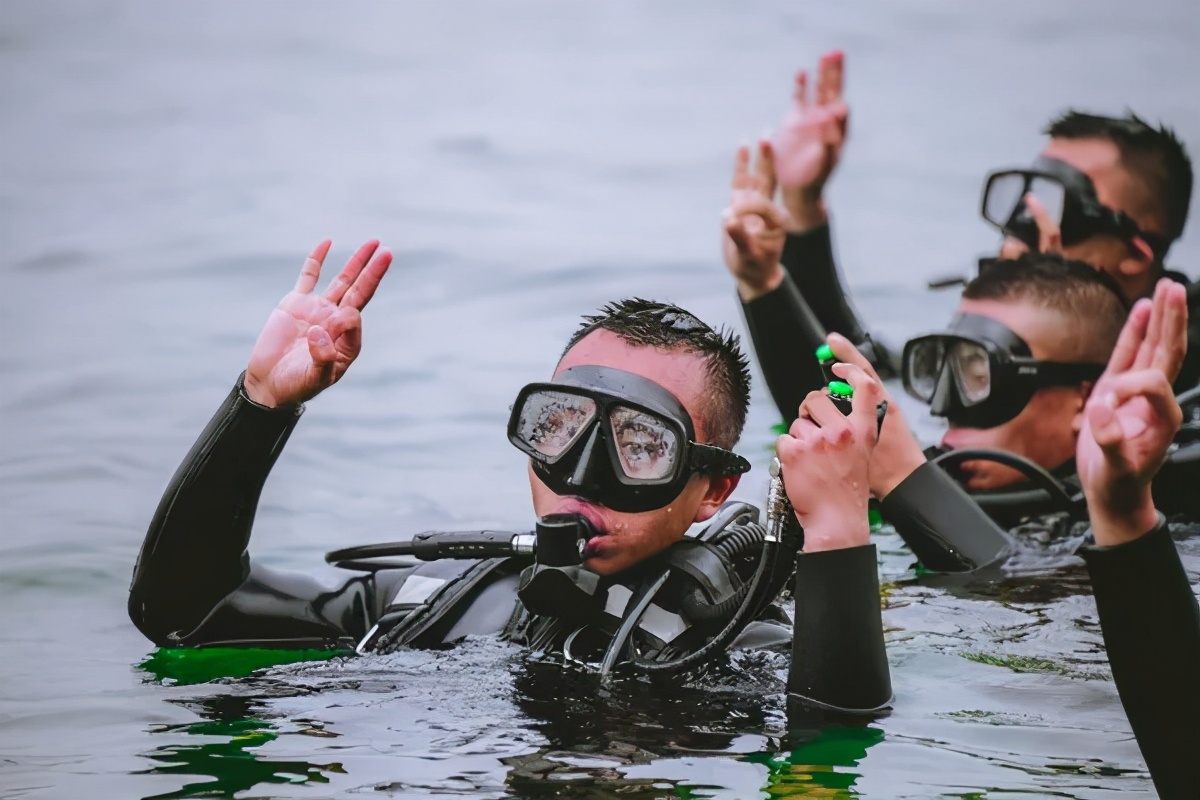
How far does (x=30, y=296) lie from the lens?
8.15 metres

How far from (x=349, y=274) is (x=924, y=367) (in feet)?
8.67

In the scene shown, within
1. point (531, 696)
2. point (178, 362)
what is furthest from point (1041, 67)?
point (531, 696)

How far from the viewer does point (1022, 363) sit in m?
5.04

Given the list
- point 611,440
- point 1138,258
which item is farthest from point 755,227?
point 611,440

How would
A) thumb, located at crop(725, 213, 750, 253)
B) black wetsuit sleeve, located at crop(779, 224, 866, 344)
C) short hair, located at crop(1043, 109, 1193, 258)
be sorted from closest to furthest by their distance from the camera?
1. thumb, located at crop(725, 213, 750, 253)
2. black wetsuit sleeve, located at crop(779, 224, 866, 344)
3. short hair, located at crop(1043, 109, 1193, 258)

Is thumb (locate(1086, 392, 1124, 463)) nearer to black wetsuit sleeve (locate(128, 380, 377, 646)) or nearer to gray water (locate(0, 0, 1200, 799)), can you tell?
gray water (locate(0, 0, 1200, 799))

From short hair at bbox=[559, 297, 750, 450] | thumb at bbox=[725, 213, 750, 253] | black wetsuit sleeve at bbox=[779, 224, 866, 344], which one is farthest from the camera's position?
black wetsuit sleeve at bbox=[779, 224, 866, 344]

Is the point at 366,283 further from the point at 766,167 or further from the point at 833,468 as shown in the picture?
the point at 766,167

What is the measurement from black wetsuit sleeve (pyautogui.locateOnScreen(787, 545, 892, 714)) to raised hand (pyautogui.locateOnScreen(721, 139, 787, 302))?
90.5 inches

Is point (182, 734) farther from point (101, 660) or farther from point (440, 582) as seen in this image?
point (101, 660)

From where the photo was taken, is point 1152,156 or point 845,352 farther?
point 1152,156

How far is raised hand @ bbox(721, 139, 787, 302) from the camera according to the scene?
16.0ft

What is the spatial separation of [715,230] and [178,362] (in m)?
3.82

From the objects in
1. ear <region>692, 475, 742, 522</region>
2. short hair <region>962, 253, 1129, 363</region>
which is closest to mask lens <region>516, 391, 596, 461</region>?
ear <region>692, 475, 742, 522</region>
